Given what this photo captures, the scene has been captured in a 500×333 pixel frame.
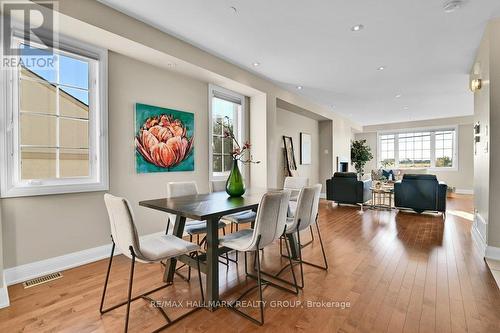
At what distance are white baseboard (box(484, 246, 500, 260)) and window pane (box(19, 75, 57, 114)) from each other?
17.1ft

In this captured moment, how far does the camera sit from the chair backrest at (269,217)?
1.88 meters

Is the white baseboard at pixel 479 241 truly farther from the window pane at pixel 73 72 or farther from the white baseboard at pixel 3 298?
the window pane at pixel 73 72

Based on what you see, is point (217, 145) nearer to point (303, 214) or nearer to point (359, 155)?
point (303, 214)

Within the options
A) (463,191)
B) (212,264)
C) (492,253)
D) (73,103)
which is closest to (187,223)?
(212,264)

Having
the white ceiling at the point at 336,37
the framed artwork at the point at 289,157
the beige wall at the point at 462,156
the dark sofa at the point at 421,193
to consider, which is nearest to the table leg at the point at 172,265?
the white ceiling at the point at 336,37

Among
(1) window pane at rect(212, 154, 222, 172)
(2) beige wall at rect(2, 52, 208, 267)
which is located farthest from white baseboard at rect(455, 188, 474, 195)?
(2) beige wall at rect(2, 52, 208, 267)

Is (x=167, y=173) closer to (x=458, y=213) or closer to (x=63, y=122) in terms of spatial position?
(x=63, y=122)

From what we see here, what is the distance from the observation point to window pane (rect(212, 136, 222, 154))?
14.9ft

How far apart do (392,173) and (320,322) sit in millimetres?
8673

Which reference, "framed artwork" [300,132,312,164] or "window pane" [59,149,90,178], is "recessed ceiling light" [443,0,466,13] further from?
"framed artwork" [300,132,312,164]

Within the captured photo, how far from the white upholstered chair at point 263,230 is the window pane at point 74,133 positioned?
209cm

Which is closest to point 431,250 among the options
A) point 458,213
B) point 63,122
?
point 458,213

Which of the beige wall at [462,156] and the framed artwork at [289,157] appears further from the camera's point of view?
the beige wall at [462,156]

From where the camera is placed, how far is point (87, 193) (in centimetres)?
292
